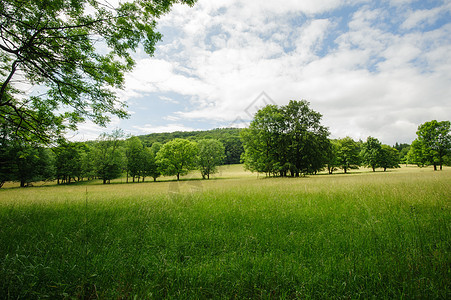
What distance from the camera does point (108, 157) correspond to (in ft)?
140

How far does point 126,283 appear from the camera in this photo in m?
2.30

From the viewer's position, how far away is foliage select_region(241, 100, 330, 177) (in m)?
28.0

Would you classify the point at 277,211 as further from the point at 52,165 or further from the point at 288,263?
the point at 52,165

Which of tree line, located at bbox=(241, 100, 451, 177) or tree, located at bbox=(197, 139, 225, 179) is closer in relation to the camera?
tree line, located at bbox=(241, 100, 451, 177)

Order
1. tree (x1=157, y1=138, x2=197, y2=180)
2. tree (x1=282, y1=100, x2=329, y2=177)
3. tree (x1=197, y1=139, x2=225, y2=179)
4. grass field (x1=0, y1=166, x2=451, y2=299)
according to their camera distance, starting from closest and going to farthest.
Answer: grass field (x1=0, y1=166, x2=451, y2=299)
tree (x1=282, y1=100, x2=329, y2=177)
tree (x1=157, y1=138, x2=197, y2=180)
tree (x1=197, y1=139, x2=225, y2=179)

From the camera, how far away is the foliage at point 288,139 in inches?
1103

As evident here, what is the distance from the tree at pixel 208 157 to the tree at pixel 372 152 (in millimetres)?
48485

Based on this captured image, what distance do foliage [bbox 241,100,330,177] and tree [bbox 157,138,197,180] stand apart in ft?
78.6

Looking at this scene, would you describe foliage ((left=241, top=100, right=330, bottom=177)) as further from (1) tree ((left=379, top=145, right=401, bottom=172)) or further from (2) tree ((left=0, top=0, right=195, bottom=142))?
(1) tree ((left=379, top=145, right=401, bottom=172))

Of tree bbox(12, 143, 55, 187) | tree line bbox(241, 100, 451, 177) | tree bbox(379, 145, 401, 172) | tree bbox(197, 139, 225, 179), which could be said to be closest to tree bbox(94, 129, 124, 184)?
tree bbox(12, 143, 55, 187)

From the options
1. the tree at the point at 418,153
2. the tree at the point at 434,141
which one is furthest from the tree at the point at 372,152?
the tree at the point at 434,141

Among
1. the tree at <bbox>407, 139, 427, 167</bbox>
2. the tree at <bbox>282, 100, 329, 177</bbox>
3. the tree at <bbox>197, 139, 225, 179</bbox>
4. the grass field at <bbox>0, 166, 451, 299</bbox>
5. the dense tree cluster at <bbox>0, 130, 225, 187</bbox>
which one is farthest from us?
the tree at <bbox>197, 139, 225, 179</bbox>

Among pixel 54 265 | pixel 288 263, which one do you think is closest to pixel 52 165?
pixel 54 265

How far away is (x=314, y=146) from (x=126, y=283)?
30.0 metres
